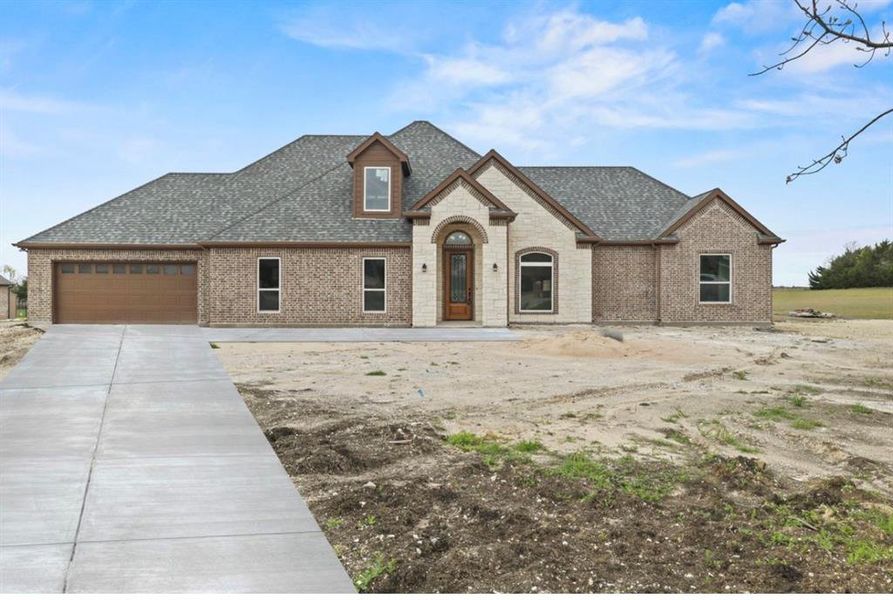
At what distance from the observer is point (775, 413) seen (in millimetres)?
8656

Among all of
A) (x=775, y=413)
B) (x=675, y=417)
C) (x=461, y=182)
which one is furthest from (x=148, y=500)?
(x=461, y=182)

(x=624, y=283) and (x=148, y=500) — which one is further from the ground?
(x=624, y=283)

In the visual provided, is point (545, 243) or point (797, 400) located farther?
point (545, 243)

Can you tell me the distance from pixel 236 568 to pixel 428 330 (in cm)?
1818

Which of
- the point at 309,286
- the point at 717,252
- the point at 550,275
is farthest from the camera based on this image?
the point at 717,252

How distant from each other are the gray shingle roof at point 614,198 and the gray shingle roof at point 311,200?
0.04 metres

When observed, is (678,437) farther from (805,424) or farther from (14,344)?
(14,344)

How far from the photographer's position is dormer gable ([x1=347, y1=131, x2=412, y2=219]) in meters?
24.4

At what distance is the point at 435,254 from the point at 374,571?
19.8 metres

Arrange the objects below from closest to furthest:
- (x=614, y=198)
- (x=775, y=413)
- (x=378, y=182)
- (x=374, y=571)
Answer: (x=374, y=571) → (x=775, y=413) → (x=378, y=182) → (x=614, y=198)

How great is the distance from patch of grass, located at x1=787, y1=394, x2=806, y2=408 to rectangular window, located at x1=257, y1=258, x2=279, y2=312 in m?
17.5

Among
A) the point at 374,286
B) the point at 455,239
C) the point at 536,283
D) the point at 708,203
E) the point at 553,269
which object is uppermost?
the point at 708,203

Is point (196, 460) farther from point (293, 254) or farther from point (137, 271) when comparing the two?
point (137, 271)

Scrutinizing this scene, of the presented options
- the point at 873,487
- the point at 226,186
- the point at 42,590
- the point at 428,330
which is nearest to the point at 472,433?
the point at 873,487
